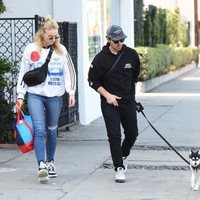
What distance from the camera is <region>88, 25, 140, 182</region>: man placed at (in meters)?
8.03

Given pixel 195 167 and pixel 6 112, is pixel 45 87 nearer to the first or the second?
pixel 195 167

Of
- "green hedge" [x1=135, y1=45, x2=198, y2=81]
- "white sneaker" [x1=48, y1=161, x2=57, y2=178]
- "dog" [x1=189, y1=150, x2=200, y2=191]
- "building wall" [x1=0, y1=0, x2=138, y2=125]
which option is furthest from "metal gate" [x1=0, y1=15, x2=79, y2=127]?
"green hedge" [x1=135, y1=45, x2=198, y2=81]

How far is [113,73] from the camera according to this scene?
26.4 feet

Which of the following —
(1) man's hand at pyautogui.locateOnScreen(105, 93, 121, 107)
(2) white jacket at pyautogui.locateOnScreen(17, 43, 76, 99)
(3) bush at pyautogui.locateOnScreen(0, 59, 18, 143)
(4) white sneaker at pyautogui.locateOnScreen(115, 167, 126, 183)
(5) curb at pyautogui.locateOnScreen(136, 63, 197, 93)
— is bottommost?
(5) curb at pyautogui.locateOnScreen(136, 63, 197, 93)

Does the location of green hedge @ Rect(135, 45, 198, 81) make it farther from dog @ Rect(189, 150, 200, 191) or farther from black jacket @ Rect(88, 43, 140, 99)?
dog @ Rect(189, 150, 200, 191)

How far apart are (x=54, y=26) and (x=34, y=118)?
3.55 feet

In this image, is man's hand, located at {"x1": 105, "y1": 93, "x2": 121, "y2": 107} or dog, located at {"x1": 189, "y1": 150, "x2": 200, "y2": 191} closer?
dog, located at {"x1": 189, "y1": 150, "x2": 200, "y2": 191}

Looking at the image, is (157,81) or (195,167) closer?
(195,167)

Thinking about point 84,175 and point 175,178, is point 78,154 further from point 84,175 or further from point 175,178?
point 175,178

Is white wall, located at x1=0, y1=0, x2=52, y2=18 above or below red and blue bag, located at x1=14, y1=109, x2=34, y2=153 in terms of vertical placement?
above

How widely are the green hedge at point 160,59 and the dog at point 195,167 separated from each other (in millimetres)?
13167

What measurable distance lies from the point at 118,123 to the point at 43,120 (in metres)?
0.86

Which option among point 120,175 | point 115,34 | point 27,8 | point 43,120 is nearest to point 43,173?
point 43,120

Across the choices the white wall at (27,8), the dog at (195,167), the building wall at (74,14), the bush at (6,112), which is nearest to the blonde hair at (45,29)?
the dog at (195,167)
